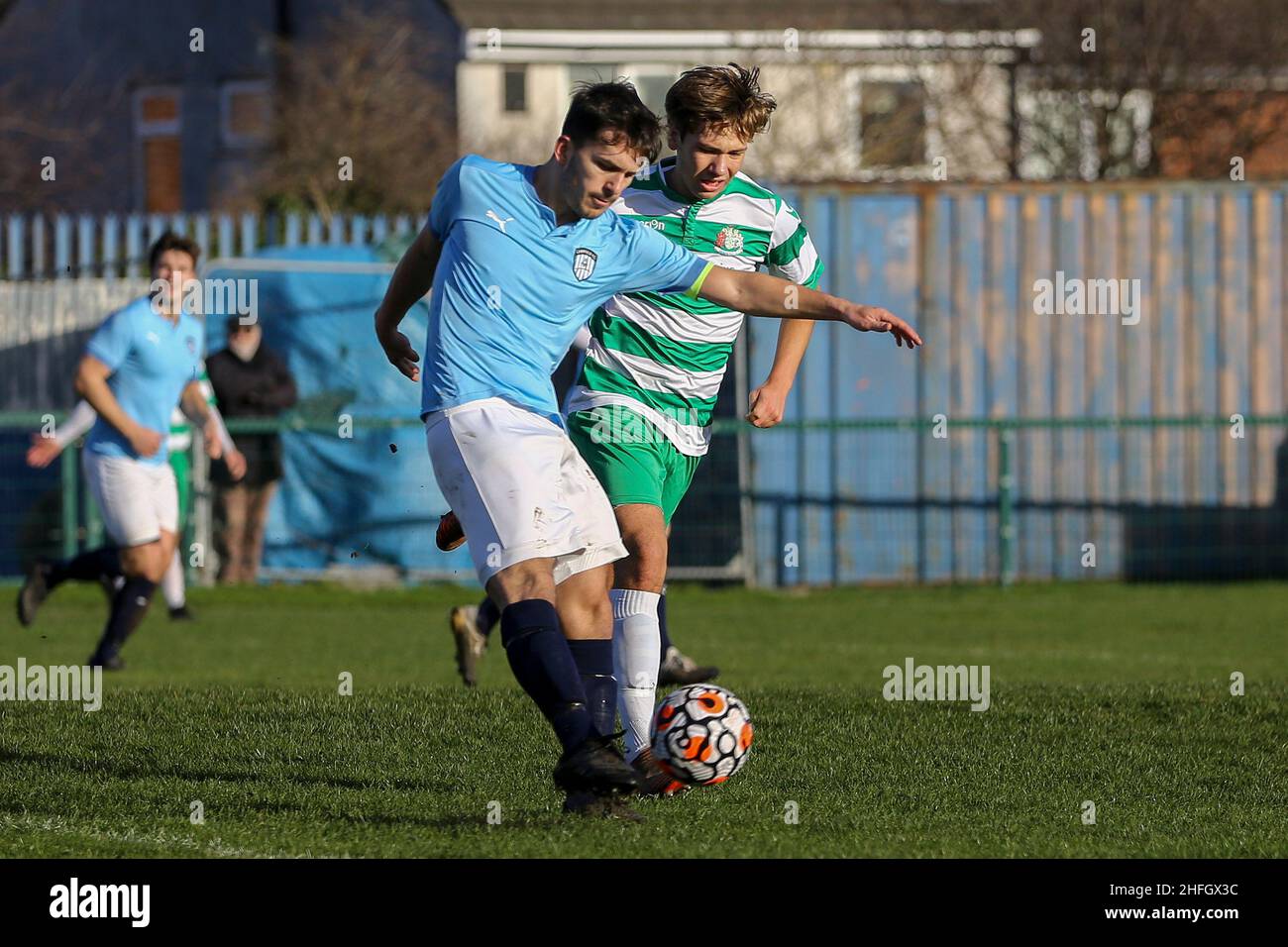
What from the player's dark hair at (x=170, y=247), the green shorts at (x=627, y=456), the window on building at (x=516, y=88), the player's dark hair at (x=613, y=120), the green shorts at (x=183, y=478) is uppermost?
the window on building at (x=516, y=88)

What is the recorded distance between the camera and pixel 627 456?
744 cm

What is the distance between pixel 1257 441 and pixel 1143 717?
10497mm

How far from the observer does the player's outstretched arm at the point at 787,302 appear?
6309 millimetres

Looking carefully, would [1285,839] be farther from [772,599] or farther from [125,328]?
[772,599]

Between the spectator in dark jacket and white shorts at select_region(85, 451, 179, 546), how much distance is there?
6.03m

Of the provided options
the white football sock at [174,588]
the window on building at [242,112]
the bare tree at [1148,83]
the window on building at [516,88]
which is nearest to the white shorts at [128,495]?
the white football sock at [174,588]

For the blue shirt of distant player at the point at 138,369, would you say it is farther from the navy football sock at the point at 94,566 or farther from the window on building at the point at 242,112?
the window on building at the point at 242,112

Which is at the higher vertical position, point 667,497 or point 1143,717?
point 667,497

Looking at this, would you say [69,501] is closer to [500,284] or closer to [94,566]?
[94,566]

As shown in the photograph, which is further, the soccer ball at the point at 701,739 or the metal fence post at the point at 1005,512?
the metal fence post at the point at 1005,512

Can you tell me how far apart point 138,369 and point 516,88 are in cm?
2131

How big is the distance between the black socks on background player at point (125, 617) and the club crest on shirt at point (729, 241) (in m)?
5.03

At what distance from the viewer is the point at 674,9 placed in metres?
31.4
